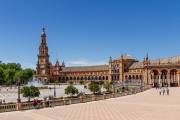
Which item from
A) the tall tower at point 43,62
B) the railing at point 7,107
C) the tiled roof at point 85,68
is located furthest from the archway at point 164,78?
the railing at point 7,107

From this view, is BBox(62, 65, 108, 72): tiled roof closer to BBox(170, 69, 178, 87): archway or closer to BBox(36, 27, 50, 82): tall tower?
BBox(36, 27, 50, 82): tall tower

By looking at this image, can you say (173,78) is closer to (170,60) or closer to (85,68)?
(170,60)

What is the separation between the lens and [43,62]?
598 feet

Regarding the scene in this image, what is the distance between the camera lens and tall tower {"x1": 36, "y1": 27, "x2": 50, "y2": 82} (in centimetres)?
18107

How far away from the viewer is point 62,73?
195125mm

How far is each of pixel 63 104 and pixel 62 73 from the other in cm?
15602

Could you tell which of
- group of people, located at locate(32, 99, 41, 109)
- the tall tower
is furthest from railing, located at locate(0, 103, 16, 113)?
the tall tower

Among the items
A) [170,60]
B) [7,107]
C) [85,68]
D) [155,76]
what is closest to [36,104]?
[7,107]

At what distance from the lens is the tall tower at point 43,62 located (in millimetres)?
181075

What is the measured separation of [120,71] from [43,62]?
156ft

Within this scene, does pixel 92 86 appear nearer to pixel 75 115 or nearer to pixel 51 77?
pixel 75 115

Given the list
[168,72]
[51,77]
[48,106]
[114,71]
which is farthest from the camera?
[51,77]

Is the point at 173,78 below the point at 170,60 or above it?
below

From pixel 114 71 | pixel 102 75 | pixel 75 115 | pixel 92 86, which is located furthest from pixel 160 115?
pixel 102 75
